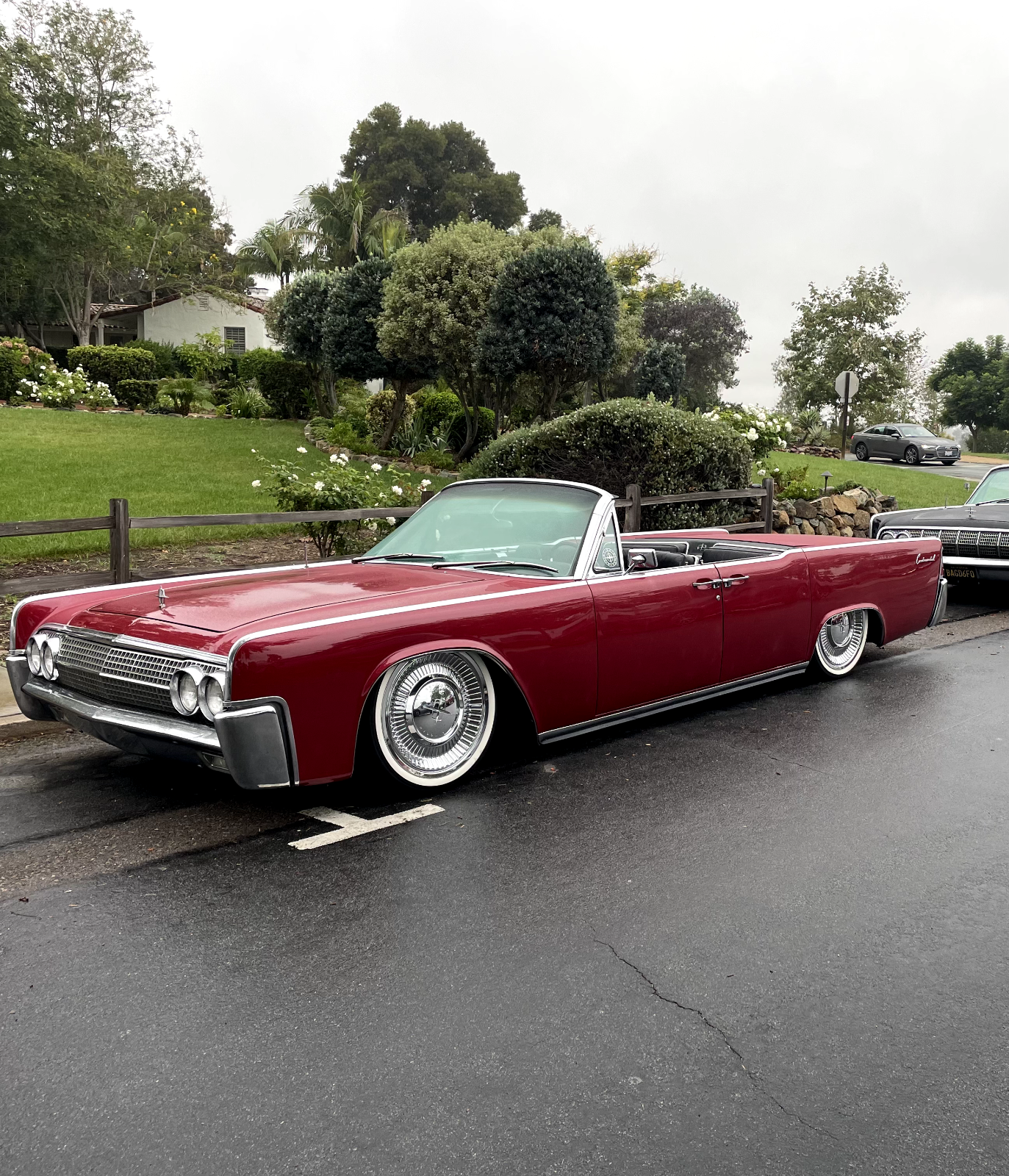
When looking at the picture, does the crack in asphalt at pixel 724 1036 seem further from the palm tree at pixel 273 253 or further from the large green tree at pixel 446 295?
the palm tree at pixel 273 253

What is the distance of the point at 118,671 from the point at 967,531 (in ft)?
26.6

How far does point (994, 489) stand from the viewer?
10.6 metres

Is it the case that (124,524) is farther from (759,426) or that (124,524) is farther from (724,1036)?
(759,426)

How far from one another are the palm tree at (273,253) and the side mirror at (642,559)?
153ft

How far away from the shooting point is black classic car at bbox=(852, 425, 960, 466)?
34.1 m

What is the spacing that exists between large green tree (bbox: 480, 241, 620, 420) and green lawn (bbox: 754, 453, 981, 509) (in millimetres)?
3871

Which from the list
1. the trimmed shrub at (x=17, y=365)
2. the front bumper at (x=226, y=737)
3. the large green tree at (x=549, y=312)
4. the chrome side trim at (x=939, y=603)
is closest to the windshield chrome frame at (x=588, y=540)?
the front bumper at (x=226, y=737)

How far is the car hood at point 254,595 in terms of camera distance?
4145 mm

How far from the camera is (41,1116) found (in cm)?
228

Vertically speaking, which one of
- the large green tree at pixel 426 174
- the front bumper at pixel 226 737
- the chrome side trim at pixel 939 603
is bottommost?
the front bumper at pixel 226 737

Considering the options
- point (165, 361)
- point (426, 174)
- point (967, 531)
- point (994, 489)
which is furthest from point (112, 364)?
point (426, 174)

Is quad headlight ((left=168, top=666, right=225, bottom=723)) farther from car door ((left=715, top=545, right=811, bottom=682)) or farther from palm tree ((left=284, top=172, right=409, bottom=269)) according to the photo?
palm tree ((left=284, top=172, right=409, bottom=269))

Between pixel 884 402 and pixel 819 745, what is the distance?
4204 cm

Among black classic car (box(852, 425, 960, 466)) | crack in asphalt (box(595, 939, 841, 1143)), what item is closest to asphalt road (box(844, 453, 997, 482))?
black classic car (box(852, 425, 960, 466))
